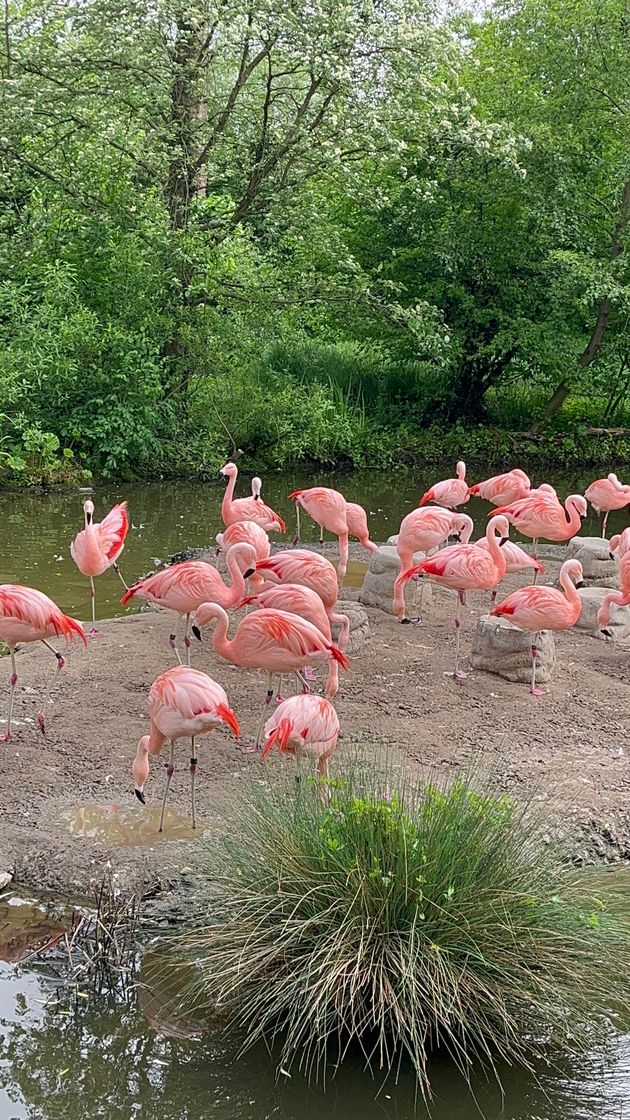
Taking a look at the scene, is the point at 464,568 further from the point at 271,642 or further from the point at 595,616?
the point at 271,642

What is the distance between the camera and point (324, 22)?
38.0 ft

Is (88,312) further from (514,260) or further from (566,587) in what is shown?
(566,587)

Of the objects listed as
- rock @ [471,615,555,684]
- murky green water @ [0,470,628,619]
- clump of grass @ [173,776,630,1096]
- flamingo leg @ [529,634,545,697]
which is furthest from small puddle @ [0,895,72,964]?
murky green water @ [0,470,628,619]

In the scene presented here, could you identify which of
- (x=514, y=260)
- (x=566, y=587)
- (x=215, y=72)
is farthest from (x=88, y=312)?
(x=566, y=587)

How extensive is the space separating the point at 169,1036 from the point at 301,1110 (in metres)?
0.51

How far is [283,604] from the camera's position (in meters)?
5.90

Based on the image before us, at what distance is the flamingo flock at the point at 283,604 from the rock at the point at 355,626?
0.08 m

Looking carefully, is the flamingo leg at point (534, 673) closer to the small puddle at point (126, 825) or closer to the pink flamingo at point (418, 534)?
the pink flamingo at point (418, 534)

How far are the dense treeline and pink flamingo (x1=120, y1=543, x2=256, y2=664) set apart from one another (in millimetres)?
6203

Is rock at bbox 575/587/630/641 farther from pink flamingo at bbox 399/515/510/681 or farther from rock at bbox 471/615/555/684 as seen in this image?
pink flamingo at bbox 399/515/510/681

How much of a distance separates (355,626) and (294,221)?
26.5 feet

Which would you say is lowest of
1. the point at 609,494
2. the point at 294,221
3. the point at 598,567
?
the point at 598,567

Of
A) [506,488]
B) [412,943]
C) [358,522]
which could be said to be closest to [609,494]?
[506,488]

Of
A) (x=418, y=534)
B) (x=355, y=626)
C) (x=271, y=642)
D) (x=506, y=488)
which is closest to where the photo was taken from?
(x=271, y=642)
